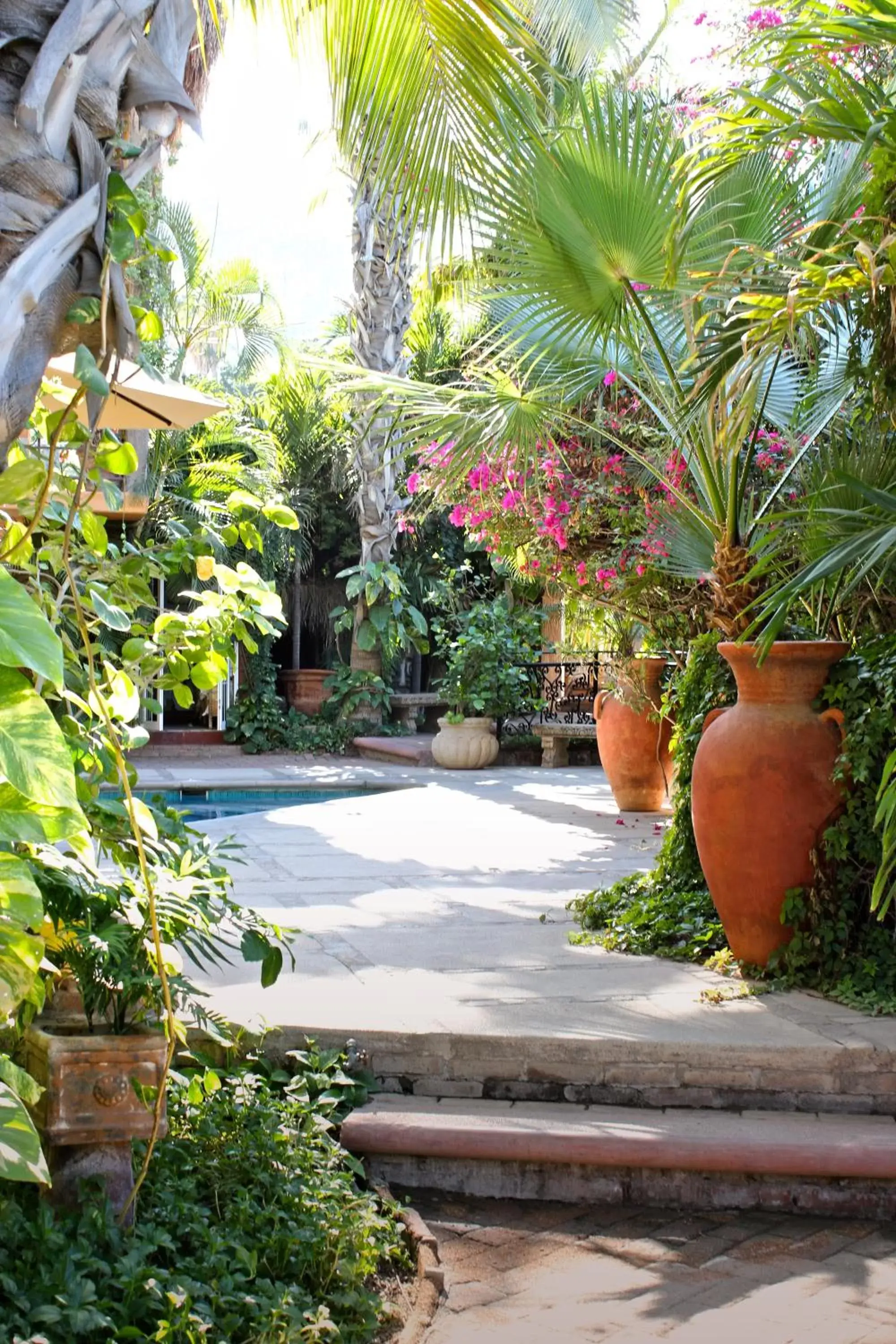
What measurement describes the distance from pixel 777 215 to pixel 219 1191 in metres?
4.10

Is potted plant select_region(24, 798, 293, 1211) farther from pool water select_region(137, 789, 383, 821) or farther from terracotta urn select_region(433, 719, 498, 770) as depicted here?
terracotta urn select_region(433, 719, 498, 770)

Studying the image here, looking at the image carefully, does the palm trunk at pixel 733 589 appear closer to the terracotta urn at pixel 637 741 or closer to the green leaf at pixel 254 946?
the green leaf at pixel 254 946

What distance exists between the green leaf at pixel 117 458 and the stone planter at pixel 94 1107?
111cm

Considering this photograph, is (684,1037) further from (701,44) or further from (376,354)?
(376,354)

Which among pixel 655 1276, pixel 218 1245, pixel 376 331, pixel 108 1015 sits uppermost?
pixel 376 331

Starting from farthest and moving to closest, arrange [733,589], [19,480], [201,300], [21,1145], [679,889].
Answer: [201,300] → [679,889] → [733,589] → [19,480] → [21,1145]

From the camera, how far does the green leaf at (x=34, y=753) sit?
1161mm

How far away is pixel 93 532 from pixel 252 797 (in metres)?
8.92

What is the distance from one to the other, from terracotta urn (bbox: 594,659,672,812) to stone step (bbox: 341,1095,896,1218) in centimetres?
502

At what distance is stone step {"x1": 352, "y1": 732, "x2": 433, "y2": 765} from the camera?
1305 cm

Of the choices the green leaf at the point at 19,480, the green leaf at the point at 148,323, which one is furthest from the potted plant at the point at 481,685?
the green leaf at the point at 19,480

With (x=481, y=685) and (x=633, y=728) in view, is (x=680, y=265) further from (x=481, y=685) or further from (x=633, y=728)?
(x=481, y=685)

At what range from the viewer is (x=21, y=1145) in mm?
1366

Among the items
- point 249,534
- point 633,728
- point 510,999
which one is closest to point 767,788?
point 510,999
